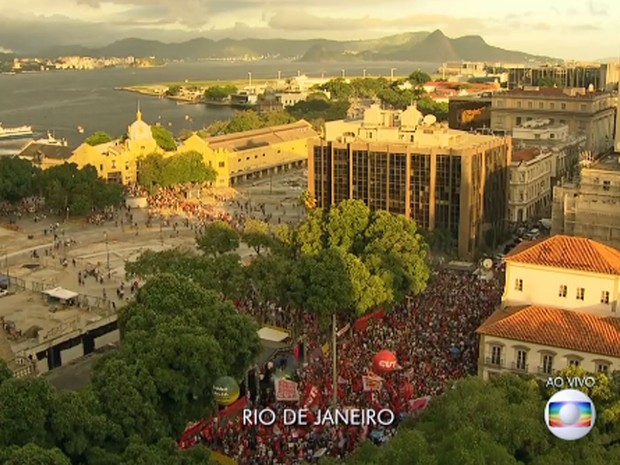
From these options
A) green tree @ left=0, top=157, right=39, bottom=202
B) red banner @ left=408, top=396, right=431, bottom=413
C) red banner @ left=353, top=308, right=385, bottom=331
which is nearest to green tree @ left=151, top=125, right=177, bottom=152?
green tree @ left=0, top=157, right=39, bottom=202

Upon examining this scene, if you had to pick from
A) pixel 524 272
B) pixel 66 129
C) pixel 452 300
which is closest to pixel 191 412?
pixel 524 272

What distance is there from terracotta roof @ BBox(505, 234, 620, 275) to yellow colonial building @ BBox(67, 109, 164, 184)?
4914cm

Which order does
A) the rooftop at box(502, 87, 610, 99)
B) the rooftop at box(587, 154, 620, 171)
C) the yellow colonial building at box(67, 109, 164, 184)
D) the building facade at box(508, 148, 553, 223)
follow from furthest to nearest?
1. the rooftop at box(502, 87, 610, 99)
2. the yellow colonial building at box(67, 109, 164, 184)
3. the building facade at box(508, 148, 553, 223)
4. the rooftop at box(587, 154, 620, 171)

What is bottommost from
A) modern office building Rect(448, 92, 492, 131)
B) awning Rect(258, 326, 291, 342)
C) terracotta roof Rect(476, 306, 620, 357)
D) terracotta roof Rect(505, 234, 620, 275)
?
awning Rect(258, 326, 291, 342)

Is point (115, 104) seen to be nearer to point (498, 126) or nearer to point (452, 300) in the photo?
point (498, 126)

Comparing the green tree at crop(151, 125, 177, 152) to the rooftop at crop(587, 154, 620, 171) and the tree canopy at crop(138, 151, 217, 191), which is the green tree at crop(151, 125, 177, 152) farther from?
the rooftop at crop(587, 154, 620, 171)

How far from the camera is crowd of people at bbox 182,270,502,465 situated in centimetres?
2380

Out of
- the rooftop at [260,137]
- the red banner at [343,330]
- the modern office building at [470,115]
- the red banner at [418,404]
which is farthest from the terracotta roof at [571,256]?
the modern office building at [470,115]

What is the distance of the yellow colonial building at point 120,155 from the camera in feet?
240

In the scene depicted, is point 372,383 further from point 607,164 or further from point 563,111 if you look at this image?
point 563,111

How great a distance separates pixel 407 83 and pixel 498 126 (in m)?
83.6

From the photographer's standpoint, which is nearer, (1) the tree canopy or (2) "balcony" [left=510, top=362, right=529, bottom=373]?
(2) "balcony" [left=510, top=362, right=529, bottom=373]

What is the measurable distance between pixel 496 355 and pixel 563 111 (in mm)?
54200

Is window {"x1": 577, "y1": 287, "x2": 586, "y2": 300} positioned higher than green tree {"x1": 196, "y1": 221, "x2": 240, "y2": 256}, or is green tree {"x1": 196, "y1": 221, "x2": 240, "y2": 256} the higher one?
window {"x1": 577, "y1": 287, "x2": 586, "y2": 300}
